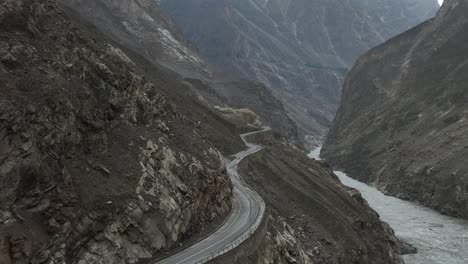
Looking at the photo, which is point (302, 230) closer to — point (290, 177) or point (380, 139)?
point (290, 177)

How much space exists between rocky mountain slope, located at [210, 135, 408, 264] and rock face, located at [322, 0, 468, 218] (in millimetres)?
27989

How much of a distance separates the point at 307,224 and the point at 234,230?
50.3 feet

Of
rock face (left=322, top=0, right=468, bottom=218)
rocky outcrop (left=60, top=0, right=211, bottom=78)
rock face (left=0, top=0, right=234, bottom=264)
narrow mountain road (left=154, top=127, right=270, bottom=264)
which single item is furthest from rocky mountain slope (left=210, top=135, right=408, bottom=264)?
rocky outcrop (left=60, top=0, right=211, bottom=78)

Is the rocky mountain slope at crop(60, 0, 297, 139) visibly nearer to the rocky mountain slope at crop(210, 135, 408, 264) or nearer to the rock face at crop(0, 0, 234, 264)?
the rocky mountain slope at crop(210, 135, 408, 264)

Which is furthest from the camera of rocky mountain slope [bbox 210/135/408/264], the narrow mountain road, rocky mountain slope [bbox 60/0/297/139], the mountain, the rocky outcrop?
rocky mountain slope [bbox 60/0/297/139]

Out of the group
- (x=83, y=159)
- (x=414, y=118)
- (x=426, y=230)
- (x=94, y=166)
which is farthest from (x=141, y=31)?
(x=94, y=166)

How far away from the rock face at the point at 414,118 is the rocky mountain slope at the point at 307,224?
27989 mm

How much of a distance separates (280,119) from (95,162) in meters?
148

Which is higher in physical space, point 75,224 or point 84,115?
point 84,115

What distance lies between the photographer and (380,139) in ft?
453

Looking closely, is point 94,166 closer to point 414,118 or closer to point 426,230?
point 426,230

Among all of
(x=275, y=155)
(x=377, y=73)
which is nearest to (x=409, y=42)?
(x=377, y=73)

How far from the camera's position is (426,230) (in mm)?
74438

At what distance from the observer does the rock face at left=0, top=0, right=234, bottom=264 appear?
1097 inches
